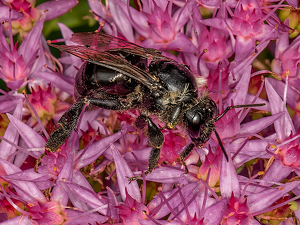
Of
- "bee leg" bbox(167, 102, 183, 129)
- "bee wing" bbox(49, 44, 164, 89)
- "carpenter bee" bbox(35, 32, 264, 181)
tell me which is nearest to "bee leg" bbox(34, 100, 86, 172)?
"carpenter bee" bbox(35, 32, 264, 181)

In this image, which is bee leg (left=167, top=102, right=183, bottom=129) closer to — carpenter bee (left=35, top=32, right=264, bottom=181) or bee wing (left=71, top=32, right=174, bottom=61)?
carpenter bee (left=35, top=32, right=264, bottom=181)

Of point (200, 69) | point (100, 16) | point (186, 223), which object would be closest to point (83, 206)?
point (186, 223)

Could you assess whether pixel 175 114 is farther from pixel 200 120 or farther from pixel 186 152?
pixel 186 152

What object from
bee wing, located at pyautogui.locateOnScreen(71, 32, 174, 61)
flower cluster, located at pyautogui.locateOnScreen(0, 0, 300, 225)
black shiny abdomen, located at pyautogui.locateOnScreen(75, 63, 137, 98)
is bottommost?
flower cluster, located at pyautogui.locateOnScreen(0, 0, 300, 225)

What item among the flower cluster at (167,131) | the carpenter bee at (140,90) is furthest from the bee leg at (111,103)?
the flower cluster at (167,131)

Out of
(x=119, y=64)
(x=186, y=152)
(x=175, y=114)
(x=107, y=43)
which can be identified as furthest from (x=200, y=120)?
(x=107, y=43)

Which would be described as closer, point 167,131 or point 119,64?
point 119,64

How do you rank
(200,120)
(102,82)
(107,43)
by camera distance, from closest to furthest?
(200,120)
(102,82)
(107,43)
